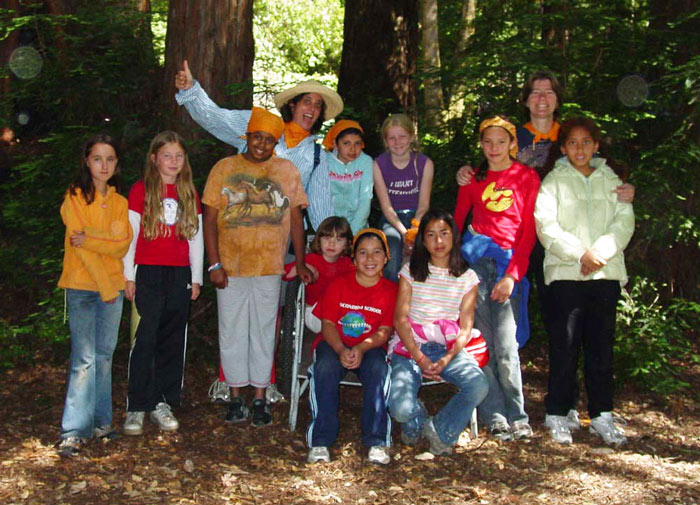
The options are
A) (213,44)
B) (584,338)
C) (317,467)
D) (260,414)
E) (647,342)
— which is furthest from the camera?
(213,44)

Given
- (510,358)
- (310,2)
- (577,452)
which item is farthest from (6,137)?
(310,2)

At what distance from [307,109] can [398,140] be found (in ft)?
2.30

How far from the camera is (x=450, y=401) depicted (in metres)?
5.18

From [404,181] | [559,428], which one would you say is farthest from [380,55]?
[559,428]

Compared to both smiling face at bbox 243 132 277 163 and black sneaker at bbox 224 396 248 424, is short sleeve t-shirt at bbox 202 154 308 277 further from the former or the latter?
black sneaker at bbox 224 396 248 424

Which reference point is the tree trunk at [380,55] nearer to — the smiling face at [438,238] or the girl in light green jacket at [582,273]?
the girl in light green jacket at [582,273]

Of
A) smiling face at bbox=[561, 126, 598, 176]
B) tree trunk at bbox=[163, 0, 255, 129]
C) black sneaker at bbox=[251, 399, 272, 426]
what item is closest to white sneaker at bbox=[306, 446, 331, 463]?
black sneaker at bbox=[251, 399, 272, 426]

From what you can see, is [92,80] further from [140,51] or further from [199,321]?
[199,321]

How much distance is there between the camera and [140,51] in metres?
7.91

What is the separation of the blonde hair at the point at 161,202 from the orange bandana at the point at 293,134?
842mm

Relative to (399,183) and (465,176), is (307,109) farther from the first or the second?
(465,176)

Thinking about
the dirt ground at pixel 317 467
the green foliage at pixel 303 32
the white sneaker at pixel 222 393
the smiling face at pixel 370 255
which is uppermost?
the green foliage at pixel 303 32

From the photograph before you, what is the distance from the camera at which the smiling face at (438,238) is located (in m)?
5.25

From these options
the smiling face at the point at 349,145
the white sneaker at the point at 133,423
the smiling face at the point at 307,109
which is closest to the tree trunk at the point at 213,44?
the smiling face at the point at 307,109
